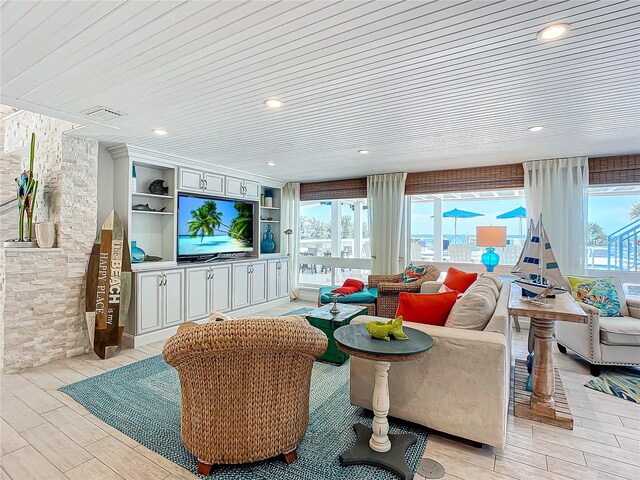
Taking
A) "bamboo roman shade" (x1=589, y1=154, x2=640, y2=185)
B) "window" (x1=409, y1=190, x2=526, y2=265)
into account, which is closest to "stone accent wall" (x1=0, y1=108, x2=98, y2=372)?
"window" (x1=409, y1=190, x2=526, y2=265)

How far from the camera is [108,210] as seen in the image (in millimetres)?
4035

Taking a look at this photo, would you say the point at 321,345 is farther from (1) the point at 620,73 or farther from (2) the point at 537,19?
(1) the point at 620,73

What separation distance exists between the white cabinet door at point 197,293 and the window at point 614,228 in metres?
5.24

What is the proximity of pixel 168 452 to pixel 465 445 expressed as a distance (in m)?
1.85

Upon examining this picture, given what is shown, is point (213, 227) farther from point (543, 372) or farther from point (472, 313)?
point (543, 372)

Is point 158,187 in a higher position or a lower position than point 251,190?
lower

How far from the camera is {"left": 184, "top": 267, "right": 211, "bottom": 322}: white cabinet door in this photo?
453cm

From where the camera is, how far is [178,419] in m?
2.38

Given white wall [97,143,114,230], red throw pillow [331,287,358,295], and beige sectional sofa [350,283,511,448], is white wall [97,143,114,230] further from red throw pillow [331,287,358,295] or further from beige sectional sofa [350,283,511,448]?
beige sectional sofa [350,283,511,448]

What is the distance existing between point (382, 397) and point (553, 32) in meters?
2.16

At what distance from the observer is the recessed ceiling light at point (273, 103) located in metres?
2.65

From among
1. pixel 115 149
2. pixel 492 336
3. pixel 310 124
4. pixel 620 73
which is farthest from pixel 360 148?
pixel 115 149

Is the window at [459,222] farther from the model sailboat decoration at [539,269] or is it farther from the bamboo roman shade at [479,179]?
the model sailboat decoration at [539,269]

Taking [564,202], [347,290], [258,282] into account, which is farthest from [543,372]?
[258,282]
